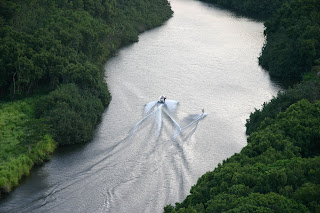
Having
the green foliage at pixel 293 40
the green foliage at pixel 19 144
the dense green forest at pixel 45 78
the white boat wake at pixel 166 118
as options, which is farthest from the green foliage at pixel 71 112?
the green foliage at pixel 293 40

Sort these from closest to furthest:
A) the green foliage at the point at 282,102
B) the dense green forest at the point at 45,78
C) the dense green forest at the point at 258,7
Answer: the dense green forest at the point at 45,78 < the green foliage at the point at 282,102 < the dense green forest at the point at 258,7

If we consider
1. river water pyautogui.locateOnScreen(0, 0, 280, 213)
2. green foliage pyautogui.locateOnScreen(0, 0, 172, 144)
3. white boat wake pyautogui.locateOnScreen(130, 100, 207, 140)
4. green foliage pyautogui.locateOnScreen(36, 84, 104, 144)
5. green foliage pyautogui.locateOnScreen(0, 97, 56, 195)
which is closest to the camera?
river water pyautogui.locateOnScreen(0, 0, 280, 213)

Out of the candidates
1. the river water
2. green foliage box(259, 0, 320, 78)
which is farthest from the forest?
green foliage box(259, 0, 320, 78)

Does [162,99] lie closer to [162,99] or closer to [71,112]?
[162,99]

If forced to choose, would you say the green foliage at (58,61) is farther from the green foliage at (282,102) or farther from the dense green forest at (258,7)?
the dense green forest at (258,7)

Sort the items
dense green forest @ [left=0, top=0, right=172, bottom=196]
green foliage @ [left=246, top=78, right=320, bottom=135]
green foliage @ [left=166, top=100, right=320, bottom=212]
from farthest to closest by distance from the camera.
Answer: green foliage @ [left=246, top=78, right=320, bottom=135], dense green forest @ [left=0, top=0, right=172, bottom=196], green foliage @ [left=166, top=100, right=320, bottom=212]

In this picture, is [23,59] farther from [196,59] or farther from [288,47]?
[288,47]

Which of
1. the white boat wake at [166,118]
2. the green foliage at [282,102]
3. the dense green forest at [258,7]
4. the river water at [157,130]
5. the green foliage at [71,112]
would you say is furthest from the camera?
the dense green forest at [258,7]

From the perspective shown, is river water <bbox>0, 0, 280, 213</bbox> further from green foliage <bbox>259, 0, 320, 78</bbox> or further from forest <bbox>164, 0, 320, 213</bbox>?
forest <bbox>164, 0, 320, 213</bbox>
